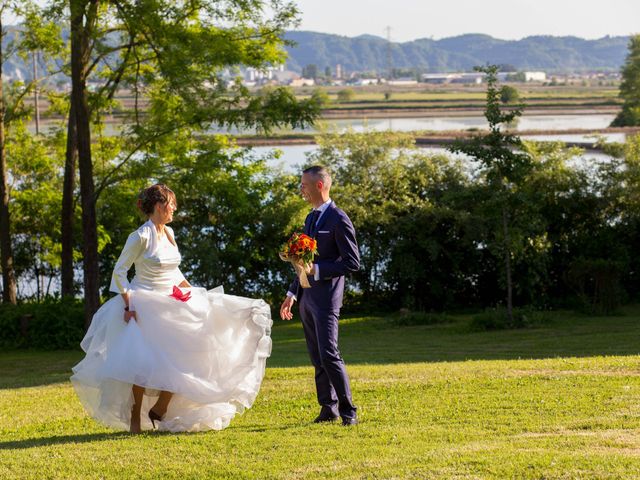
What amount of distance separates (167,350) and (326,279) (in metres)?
1.41

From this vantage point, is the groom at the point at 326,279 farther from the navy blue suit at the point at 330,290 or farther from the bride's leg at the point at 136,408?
the bride's leg at the point at 136,408

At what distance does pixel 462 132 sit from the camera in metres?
A: 82.3

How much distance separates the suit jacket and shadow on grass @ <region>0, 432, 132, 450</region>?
77.7 inches

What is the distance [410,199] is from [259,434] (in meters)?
19.3

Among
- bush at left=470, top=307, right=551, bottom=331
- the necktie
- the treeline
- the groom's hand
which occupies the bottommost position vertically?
bush at left=470, top=307, right=551, bottom=331

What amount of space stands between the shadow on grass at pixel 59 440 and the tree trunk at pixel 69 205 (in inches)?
552

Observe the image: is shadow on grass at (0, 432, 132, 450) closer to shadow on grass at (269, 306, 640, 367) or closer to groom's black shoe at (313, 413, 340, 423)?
groom's black shoe at (313, 413, 340, 423)

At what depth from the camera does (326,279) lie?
8.45 metres

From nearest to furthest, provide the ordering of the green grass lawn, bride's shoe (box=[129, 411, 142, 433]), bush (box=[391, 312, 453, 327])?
the green grass lawn < bride's shoe (box=[129, 411, 142, 433]) < bush (box=[391, 312, 453, 327])

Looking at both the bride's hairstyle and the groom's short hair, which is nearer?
the groom's short hair

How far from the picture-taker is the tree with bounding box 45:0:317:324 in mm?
19828

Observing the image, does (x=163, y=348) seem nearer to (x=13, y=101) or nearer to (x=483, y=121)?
(x=13, y=101)

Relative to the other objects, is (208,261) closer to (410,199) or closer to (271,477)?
(410,199)

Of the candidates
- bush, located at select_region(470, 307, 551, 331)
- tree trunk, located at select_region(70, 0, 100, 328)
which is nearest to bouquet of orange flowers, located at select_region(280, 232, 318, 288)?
tree trunk, located at select_region(70, 0, 100, 328)
